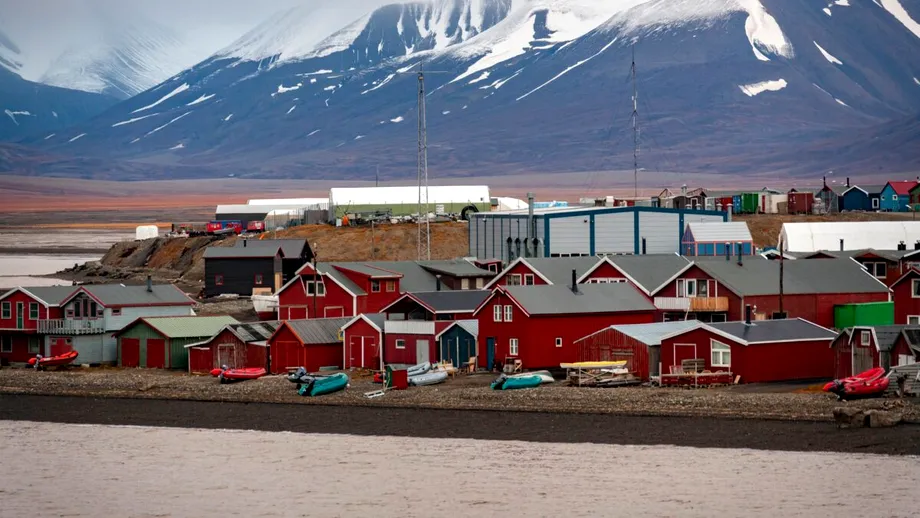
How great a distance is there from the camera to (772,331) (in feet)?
160

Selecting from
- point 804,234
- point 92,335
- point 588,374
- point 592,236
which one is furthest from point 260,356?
point 804,234

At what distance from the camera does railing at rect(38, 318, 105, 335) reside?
5941 cm

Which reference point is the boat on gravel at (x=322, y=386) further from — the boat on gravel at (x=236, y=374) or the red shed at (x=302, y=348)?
the red shed at (x=302, y=348)

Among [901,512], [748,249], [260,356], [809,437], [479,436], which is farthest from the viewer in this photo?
[748,249]

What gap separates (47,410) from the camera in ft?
167

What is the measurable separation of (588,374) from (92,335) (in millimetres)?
19407

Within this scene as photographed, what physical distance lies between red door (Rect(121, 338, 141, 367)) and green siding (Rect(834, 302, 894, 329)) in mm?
23443

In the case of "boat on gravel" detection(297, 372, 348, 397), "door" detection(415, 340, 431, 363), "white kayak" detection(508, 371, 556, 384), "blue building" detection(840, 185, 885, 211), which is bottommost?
"boat on gravel" detection(297, 372, 348, 397)

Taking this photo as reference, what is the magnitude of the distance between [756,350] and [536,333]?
7.73 meters

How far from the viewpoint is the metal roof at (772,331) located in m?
48.2

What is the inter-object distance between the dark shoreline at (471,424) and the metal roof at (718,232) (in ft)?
98.2

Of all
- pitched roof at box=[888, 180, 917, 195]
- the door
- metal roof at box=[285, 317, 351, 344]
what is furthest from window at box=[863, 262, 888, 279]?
pitched roof at box=[888, 180, 917, 195]

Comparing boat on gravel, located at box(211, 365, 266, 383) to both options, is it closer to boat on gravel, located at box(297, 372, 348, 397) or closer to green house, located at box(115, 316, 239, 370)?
green house, located at box(115, 316, 239, 370)

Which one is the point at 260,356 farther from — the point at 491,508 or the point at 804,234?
the point at 804,234
